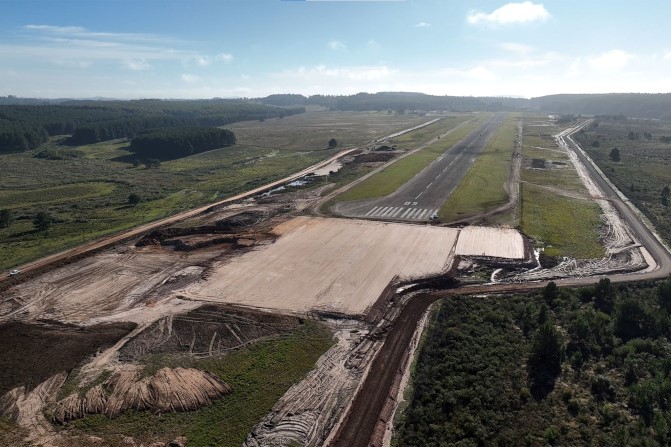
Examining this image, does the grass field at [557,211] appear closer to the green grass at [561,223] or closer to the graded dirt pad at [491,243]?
the green grass at [561,223]

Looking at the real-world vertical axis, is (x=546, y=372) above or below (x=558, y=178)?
below

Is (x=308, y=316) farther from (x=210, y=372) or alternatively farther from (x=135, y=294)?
(x=135, y=294)

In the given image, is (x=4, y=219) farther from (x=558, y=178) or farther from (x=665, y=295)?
(x=558, y=178)

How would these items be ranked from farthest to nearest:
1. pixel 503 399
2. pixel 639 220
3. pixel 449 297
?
pixel 639 220 < pixel 449 297 < pixel 503 399

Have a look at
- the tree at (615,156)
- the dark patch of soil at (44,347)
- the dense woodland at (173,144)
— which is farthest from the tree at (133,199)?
the tree at (615,156)

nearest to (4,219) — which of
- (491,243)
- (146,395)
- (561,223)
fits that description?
(146,395)

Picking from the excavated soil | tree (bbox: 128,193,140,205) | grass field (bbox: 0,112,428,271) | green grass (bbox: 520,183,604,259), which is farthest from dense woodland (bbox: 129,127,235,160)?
the excavated soil

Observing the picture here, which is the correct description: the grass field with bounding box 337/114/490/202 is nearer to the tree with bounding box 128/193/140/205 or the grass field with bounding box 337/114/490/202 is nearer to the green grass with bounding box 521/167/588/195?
the green grass with bounding box 521/167/588/195

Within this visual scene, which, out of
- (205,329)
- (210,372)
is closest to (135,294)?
(205,329)
